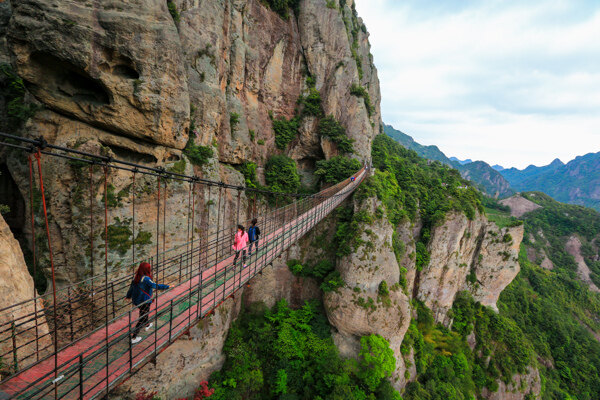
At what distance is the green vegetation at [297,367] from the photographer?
941 cm

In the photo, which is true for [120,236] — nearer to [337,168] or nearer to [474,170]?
[337,168]

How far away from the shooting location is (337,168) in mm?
15133

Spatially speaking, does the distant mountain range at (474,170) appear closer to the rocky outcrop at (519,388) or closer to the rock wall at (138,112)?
the rocky outcrop at (519,388)

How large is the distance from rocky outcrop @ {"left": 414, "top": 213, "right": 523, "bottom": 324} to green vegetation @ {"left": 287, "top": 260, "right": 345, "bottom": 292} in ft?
23.7

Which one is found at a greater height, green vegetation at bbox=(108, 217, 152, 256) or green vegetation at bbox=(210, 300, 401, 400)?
green vegetation at bbox=(108, 217, 152, 256)

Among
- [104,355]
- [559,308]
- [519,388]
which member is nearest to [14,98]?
[104,355]

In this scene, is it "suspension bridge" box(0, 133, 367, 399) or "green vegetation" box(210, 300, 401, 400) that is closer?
"suspension bridge" box(0, 133, 367, 399)

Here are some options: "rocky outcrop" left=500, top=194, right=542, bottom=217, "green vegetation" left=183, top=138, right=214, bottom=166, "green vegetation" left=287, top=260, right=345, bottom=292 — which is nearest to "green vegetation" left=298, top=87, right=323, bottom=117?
"green vegetation" left=183, top=138, right=214, bottom=166

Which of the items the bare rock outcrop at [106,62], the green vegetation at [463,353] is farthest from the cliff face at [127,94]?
the green vegetation at [463,353]

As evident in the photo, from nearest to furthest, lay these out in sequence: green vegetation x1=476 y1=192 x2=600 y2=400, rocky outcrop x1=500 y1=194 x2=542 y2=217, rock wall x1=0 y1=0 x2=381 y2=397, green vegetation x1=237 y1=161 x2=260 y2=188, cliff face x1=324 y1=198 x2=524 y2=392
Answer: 1. rock wall x1=0 y1=0 x2=381 y2=397
2. cliff face x1=324 y1=198 x2=524 y2=392
3. green vegetation x1=237 y1=161 x2=260 y2=188
4. green vegetation x1=476 y1=192 x2=600 y2=400
5. rocky outcrop x1=500 y1=194 x2=542 y2=217

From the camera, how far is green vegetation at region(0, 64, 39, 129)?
6930 millimetres

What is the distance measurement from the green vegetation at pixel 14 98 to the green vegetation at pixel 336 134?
13731 millimetres

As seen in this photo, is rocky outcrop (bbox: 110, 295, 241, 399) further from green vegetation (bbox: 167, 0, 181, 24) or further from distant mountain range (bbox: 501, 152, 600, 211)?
distant mountain range (bbox: 501, 152, 600, 211)

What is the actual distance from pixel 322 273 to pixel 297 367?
14.7ft
